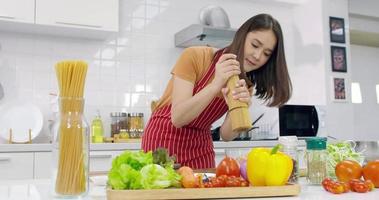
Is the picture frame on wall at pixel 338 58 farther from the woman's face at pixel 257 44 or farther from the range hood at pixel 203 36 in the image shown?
the woman's face at pixel 257 44

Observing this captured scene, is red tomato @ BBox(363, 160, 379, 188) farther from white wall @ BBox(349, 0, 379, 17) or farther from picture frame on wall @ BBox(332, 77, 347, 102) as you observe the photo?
white wall @ BBox(349, 0, 379, 17)

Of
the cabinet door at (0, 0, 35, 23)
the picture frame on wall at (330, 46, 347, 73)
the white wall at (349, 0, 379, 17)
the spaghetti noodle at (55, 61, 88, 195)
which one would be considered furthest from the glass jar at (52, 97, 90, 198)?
the white wall at (349, 0, 379, 17)

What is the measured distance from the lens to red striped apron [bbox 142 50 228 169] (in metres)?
1.50

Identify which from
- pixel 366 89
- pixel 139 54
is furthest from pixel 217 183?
pixel 366 89

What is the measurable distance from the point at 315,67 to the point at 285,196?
9.78 feet

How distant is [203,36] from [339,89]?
146 cm

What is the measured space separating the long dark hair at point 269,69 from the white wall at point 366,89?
3365mm

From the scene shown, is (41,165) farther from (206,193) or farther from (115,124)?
(206,193)

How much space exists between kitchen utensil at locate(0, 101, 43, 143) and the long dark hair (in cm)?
173

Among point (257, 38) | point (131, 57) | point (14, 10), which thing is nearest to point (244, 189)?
point (257, 38)

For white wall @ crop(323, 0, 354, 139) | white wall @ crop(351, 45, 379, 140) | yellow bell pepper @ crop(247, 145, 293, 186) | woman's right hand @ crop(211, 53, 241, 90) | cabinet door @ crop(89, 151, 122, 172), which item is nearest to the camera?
yellow bell pepper @ crop(247, 145, 293, 186)

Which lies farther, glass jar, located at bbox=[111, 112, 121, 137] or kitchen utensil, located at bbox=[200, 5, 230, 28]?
kitchen utensil, located at bbox=[200, 5, 230, 28]

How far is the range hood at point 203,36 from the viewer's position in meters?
3.01

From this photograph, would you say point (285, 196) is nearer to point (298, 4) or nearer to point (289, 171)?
point (289, 171)
